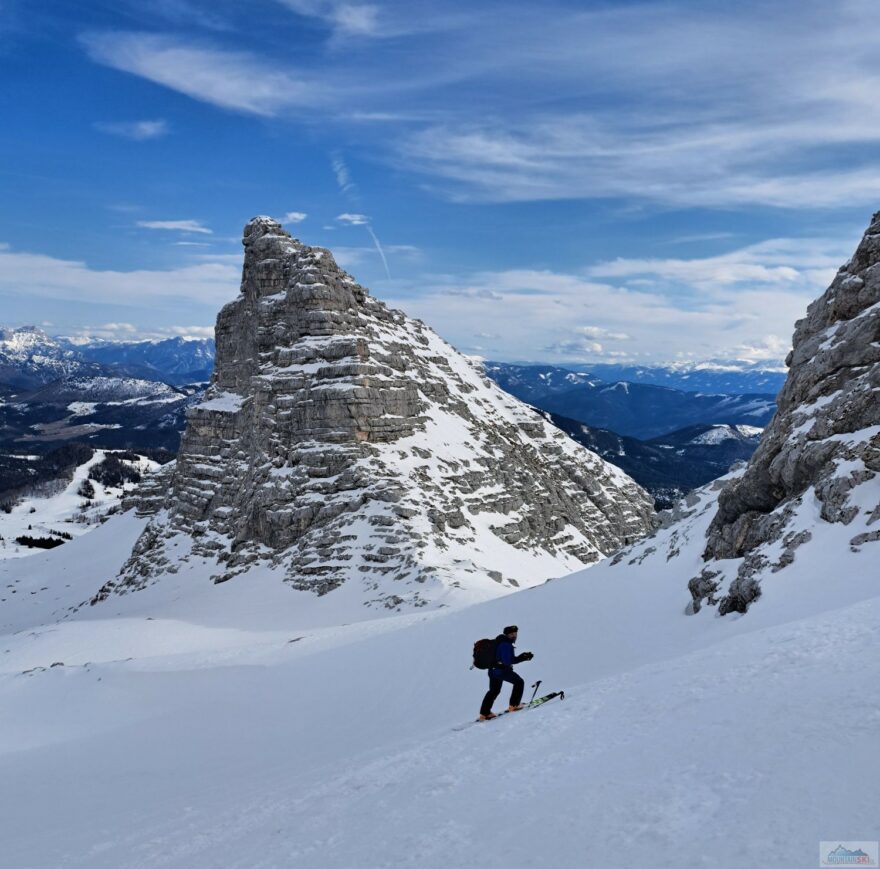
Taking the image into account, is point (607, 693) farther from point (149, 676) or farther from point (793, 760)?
point (149, 676)

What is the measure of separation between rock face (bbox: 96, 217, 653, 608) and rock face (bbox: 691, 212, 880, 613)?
33.1 metres

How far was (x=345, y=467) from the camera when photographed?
8094 centimetres

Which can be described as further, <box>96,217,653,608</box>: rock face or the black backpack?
<box>96,217,653,608</box>: rock face

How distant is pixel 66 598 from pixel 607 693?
361ft

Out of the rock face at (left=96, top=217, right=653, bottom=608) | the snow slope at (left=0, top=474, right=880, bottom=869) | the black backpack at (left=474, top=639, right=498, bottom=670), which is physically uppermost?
the rock face at (left=96, top=217, right=653, bottom=608)

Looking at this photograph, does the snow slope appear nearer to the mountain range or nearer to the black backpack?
the mountain range

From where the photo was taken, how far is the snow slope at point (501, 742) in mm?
8180

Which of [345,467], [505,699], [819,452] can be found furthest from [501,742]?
[345,467]

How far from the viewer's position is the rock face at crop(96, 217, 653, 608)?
238ft

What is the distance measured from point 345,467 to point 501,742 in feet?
227

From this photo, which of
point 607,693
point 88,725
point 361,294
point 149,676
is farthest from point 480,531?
point 607,693

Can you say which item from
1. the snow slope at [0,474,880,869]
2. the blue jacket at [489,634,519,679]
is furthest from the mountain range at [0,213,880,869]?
the blue jacket at [489,634,519,679]

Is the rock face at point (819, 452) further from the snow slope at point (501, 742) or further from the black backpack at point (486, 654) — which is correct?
the black backpack at point (486, 654)

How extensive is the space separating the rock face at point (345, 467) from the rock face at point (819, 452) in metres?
33.1
